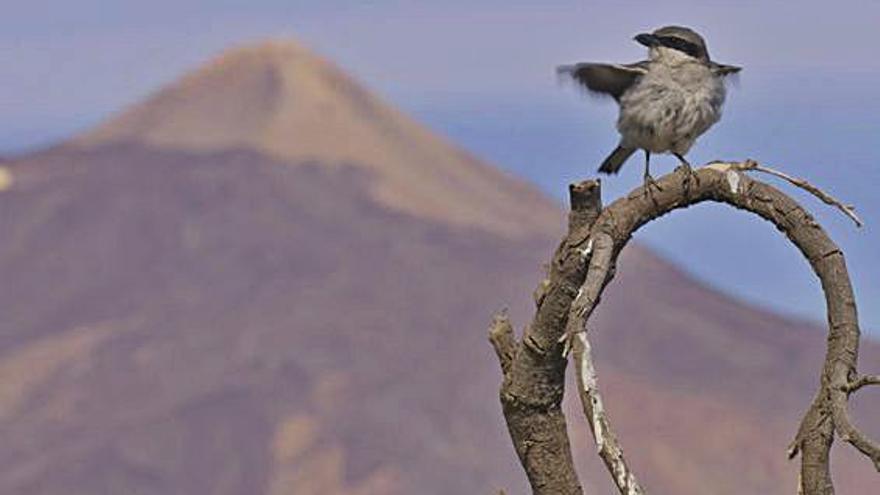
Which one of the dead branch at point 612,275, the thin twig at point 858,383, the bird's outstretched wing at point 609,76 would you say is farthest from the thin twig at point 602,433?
the bird's outstretched wing at point 609,76

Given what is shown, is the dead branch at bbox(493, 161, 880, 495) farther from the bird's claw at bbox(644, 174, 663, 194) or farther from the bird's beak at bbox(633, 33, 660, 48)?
the bird's beak at bbox(633, 33, 660, 48)

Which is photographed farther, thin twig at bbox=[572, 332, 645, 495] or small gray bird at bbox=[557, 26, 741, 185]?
small gray bird at bbox=[557, 26, 741, 185]

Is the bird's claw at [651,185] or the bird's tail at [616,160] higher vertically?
the bird's claw at [651,185]

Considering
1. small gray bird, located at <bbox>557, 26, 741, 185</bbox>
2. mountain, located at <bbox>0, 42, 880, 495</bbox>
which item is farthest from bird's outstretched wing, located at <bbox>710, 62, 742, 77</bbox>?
mountain, located at <bbox>0, 42, 880, 495</bbox>

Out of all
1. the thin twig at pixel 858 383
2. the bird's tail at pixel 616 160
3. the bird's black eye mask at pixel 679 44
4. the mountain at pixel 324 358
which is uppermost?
the thin twig at pixel 858 383

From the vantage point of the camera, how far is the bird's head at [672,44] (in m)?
11.0

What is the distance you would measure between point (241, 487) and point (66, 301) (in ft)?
155

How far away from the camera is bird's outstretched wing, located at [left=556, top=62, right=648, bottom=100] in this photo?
1067 centimetres

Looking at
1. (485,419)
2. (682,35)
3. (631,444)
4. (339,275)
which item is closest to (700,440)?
(631,444)

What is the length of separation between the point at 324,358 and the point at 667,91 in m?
147

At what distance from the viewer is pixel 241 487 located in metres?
141

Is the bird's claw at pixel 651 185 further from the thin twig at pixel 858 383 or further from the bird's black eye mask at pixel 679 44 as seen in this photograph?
the bird's black eye mask at pixel 679 44

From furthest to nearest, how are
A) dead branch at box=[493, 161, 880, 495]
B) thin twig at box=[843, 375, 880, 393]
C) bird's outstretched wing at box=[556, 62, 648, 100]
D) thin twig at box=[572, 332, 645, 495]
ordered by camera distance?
bird's outstretched wing at box=[556, 62, 648, 100] < dead branch at box=[493, 161, 880, 495] < thin twig at box=[843, 375, 880, 393] < thin twig at box=[572, 332, 645, 495]

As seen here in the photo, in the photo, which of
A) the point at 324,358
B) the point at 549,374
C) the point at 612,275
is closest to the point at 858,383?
the point at 612,275
